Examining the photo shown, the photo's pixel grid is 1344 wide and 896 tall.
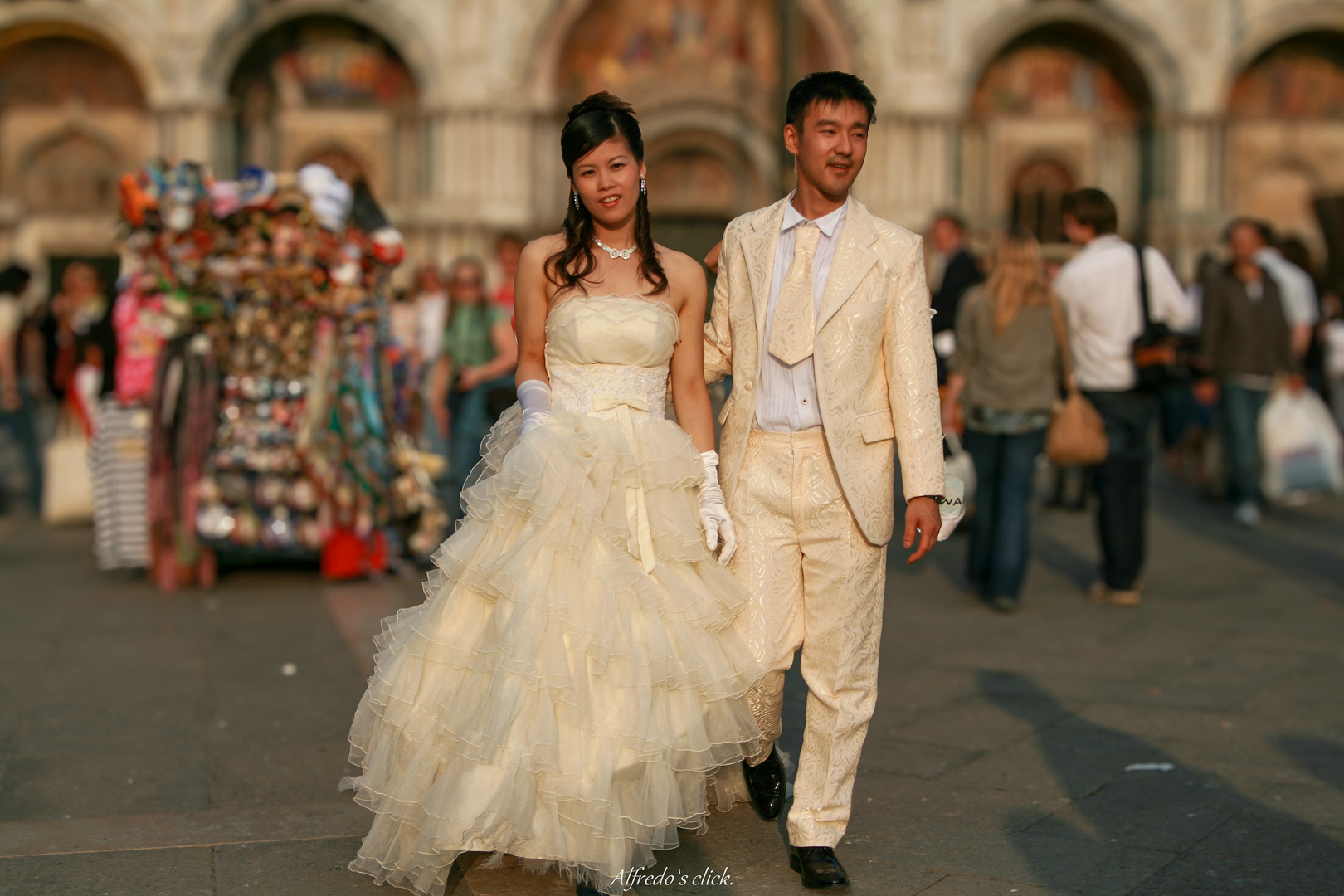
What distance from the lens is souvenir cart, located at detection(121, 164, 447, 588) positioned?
25.1 ft

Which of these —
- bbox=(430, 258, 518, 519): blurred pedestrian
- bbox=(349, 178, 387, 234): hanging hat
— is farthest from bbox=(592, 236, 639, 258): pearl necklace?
bbox=(430, 258, 518, 519): blurred pedestrian

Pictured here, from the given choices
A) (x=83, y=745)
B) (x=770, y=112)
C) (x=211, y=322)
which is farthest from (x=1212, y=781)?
(x=770, y=112)

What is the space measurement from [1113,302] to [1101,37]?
18.1 metres

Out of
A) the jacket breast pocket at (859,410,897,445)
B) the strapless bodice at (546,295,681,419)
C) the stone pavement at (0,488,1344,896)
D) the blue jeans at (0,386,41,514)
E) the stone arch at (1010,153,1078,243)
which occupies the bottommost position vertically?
the stone pavement at (0,488,1344,896)

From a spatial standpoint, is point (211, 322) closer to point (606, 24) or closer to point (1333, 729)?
point (1333, 729)

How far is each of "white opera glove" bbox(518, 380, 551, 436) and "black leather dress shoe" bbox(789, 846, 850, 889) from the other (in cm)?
121

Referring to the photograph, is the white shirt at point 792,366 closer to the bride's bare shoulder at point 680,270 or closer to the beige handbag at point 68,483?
the bride's bare shoulder at point 680,270

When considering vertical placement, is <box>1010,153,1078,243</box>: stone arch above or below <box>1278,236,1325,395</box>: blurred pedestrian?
above

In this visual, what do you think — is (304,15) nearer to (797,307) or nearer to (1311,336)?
(1311,336)

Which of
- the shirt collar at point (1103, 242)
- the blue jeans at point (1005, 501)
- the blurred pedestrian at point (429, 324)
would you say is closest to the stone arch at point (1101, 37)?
the blurred pedestrian at point (429, 324)

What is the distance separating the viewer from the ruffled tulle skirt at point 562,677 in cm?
319

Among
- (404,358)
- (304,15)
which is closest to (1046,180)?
(304,15)

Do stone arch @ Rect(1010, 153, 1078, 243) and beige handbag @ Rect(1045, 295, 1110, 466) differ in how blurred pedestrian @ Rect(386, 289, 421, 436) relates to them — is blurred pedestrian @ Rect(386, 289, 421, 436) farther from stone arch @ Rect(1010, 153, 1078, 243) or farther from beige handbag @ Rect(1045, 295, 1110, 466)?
stone arch @ Rect(1010, 153, 1078, 243)

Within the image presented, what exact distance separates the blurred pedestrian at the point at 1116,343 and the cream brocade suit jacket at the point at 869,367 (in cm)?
387
